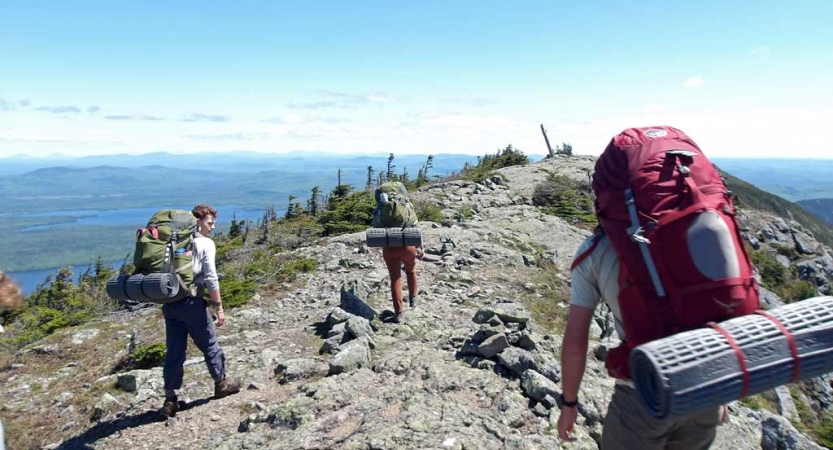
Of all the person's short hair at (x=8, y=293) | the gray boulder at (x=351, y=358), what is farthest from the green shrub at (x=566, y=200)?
the person's short hair at (x=8, y=293)

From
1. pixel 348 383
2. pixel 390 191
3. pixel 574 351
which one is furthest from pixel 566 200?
pixel 574 351

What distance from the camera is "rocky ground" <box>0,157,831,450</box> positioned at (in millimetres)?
4898

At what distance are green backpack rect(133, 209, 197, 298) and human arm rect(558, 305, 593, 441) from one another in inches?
173

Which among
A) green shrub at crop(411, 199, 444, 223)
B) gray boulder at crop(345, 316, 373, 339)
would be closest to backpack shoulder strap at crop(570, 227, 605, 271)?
gray boulder at crop(345, 316, 373, 339)

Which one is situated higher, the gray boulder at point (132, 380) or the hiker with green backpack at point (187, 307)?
the hiker with green backpack at point (187, 307)

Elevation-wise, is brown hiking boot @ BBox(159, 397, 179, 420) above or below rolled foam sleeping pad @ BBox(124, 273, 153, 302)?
below

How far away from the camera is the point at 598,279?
2746mm

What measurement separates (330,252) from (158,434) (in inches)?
316

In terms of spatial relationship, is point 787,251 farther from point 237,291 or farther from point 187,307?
point 187,307

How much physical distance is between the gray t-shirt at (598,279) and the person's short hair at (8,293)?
12.0ft

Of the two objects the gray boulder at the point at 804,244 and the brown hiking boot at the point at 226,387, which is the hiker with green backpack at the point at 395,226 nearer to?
the brown hiking boot at the point at 226,387

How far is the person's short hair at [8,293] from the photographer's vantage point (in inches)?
130

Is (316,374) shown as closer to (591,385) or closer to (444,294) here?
(591,385)

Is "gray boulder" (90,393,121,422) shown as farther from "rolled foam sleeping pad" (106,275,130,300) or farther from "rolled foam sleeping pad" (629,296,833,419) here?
"rolled foam sleeping pad" (629,296,833,419)
